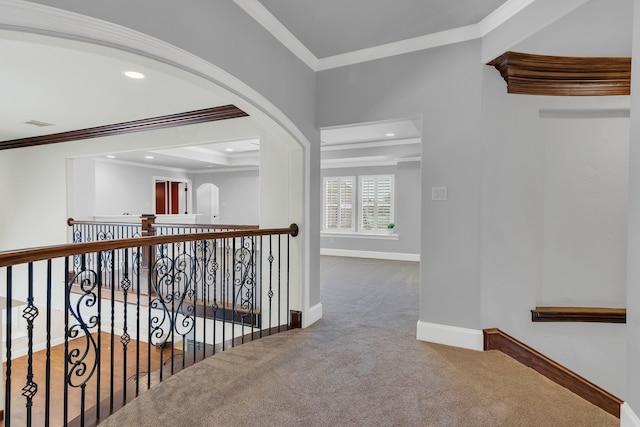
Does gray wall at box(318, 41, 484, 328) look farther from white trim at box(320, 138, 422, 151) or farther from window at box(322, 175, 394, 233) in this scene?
window at box(322, 175, 394, 233)

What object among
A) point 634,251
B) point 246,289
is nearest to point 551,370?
point 634,251

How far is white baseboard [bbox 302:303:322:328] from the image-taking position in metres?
3.21

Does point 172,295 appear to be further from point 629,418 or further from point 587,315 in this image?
point 587,315

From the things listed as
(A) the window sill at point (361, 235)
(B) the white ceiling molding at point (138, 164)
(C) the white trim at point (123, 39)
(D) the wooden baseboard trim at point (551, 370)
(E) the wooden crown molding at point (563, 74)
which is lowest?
(D) the wooden baseboard trim at point (551, 370)

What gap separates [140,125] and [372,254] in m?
5.50

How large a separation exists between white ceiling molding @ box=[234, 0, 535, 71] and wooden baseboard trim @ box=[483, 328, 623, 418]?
247 centimetres

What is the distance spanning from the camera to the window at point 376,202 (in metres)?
7.75

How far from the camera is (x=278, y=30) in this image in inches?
106

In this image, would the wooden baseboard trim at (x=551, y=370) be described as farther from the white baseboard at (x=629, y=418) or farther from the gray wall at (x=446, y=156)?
the white baseboard at (x=629, y=418)

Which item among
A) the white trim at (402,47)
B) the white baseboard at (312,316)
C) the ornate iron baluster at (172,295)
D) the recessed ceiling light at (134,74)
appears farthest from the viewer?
the white baseboard at (312,316)

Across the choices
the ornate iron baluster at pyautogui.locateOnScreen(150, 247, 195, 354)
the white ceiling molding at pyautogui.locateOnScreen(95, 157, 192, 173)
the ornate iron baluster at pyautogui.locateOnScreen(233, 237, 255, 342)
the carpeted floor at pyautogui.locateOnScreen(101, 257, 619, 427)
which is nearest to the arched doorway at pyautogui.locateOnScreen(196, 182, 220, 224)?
the white ceiling molding at pyautogui.locateOnScreen(95, 157, 192, 173)

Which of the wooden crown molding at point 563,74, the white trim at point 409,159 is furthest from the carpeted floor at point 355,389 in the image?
the white trim at point 409,159

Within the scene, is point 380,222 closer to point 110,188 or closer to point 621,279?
point 621,279

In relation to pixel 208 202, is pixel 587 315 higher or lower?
lower
